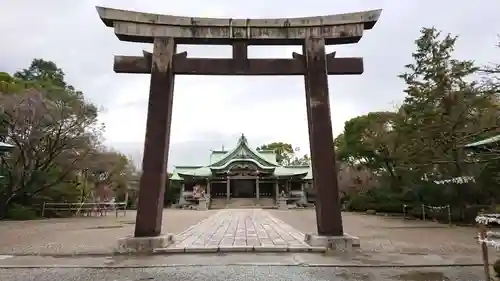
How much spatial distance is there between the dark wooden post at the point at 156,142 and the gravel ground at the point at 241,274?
2.01 metres

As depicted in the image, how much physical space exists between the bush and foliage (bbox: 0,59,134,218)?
0.38 ft

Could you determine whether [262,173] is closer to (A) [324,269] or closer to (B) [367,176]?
(B) [367,176]

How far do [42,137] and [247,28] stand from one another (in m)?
17.7

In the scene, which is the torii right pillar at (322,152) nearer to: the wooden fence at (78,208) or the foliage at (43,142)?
the foliage at (43,142)

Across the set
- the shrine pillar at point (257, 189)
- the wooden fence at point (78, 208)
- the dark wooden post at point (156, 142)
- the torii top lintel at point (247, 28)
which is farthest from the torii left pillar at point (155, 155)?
the shrine pillar at point (257, 189)

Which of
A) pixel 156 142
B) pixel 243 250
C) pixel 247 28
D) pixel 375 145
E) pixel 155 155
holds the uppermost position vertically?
pixel 375 145

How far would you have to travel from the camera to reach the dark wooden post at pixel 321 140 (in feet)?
28.4

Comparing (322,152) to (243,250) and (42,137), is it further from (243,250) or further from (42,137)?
Result: (42,137)

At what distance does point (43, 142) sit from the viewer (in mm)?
23297

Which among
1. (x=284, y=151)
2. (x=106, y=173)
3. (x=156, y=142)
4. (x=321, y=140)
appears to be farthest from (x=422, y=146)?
(x=284, y=151)

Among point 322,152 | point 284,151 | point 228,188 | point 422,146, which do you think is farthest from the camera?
point 284,151

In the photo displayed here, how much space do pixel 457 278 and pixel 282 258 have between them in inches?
118

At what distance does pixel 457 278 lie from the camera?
5965 millimetres

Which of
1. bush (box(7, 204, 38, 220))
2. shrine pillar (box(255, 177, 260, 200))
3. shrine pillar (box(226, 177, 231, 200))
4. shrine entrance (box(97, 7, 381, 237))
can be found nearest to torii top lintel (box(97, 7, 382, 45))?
shrine entrance (box(97, 7, 381, 237))
